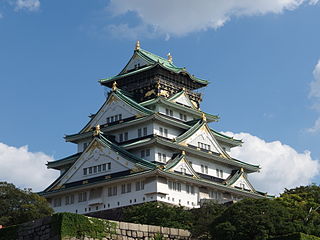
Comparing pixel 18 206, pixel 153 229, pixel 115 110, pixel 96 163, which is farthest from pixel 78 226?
pixel 115 110

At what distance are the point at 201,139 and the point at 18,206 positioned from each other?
26.2 m

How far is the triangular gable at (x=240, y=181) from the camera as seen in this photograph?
6881 centimetres

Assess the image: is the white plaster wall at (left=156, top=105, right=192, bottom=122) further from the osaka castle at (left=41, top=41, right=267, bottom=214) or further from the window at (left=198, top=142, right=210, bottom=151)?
the window at (left=198, top=142, right=210, bottom=151)

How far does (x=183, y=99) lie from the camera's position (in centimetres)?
7462

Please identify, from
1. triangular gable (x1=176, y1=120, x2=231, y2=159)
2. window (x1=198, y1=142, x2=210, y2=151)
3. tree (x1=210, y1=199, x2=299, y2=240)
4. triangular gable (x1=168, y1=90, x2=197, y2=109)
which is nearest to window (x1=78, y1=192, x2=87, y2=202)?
triangular gable (x1=176, y1=120, x2=231, y2=159)

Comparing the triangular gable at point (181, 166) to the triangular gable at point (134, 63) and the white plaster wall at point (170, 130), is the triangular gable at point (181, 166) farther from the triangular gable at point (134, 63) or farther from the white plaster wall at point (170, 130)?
the triangular gable at point (134, 63)

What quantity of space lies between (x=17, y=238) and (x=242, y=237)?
14987 mm

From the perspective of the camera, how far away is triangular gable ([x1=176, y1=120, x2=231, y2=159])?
6731 centimetres

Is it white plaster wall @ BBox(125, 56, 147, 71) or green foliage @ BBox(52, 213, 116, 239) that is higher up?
white plaster wall @ BBox(125, 56, 147, 71)

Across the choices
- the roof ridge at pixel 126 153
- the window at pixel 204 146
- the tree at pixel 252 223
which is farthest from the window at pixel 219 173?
the tree at pixel 252 223

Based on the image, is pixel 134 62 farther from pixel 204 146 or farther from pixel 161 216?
pixel 161 216

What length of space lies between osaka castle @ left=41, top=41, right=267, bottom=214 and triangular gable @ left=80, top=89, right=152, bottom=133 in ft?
0.37

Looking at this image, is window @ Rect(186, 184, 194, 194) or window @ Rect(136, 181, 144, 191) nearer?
window @ Rect(136, 181, 144, 191)

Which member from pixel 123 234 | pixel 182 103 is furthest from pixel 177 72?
pixel 123 234
